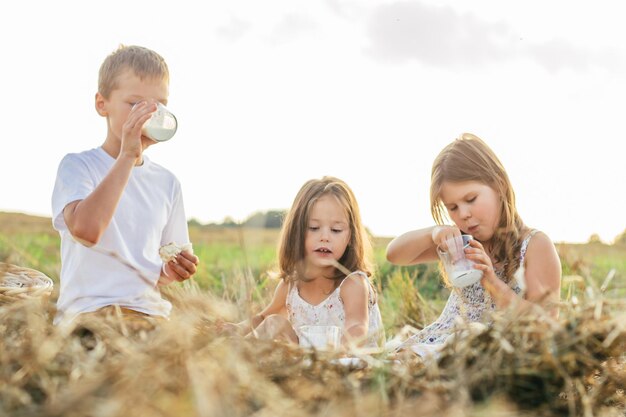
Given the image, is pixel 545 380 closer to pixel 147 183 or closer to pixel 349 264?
pixel 349 264

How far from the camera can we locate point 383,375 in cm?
189

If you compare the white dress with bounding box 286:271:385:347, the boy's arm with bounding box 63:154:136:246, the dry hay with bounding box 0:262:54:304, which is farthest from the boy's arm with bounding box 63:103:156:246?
the white dress with bounding box 286:271:385:347

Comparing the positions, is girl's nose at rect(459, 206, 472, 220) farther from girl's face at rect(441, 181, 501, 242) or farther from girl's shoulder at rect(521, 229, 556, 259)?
girl's shoulder at rect(521, 229, 556, 259)

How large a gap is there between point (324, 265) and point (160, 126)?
3.61 feet

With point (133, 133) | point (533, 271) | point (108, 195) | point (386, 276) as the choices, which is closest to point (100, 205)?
point (108, 195)

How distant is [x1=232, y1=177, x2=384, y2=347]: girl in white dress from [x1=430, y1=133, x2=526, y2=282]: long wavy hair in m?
0.47

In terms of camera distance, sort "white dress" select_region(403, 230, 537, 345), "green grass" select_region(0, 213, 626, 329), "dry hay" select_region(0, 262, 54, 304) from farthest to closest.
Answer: "white dress" select_region(403, 230, 537, 345) < "dry hay" select_region(0, 262, 54, 304) < "green grass" select_region(0, 213, 626, 329)

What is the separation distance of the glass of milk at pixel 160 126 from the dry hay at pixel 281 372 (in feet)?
4.22

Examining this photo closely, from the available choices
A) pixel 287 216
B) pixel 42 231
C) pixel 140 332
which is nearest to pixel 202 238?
pixel 42 231

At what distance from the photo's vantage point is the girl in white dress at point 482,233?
3.40m

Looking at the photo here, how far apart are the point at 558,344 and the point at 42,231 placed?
10.1 m

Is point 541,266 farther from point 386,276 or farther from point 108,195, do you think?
point 386,276

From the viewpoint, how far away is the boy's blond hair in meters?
3.62

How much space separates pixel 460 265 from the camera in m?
3.20
